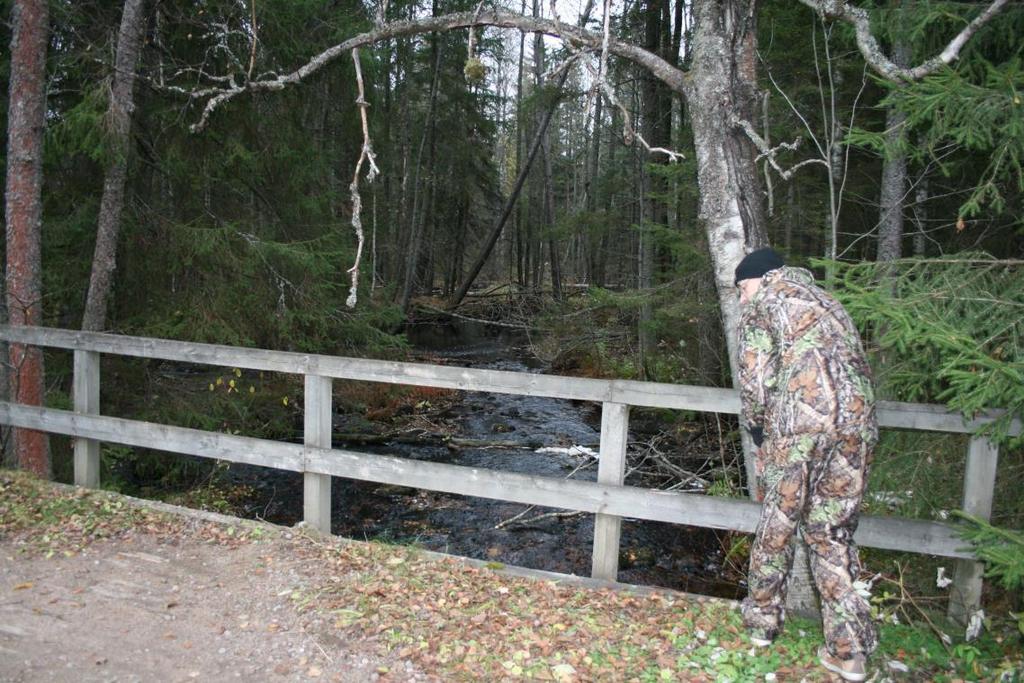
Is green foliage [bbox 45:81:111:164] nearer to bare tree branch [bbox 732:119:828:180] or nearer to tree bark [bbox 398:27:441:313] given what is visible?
bare tree branch [bbox 732:119:828:180]

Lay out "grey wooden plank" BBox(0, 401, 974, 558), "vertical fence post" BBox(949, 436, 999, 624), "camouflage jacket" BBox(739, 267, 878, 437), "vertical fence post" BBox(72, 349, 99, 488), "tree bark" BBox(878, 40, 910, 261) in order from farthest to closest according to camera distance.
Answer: "tree bark" BBox(878, 40, 910, 261)
"vertical fence post" BBox(72, 349, 99, 488)
"grey wooden plank" BBox(0, 401, 974, 558)
"vertical fence post" BBox(949, 436, 999, 624)
"camouflage jacket" BBox(739, 267, 878, 437)

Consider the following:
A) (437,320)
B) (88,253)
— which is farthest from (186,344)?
(437,320)

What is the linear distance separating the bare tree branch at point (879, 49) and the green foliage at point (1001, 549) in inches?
87.6

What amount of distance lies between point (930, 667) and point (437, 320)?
22.8 metres

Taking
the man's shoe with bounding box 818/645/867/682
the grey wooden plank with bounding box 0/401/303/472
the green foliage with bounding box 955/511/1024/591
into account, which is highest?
the green foliage with bounding box 955/511/1024/591

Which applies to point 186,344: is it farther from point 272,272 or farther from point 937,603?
point 937,603

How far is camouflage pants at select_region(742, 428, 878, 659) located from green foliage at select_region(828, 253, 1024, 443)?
505 millimetres

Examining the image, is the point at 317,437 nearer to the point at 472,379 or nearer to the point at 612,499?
the point at 472,379

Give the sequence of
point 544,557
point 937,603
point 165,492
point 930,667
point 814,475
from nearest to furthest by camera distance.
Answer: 1. point 814,475
2. point 930,667
3. point 937,603
4. point 544,557
5. point 165,492

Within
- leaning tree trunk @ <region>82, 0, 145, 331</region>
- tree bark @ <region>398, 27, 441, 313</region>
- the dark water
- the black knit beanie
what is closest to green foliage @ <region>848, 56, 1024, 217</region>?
the black knit beanie

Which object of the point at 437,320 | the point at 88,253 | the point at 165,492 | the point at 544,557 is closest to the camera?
the point at 544,557

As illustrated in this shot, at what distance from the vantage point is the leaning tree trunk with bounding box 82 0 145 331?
697 centimetres

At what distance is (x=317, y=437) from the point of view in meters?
5.07

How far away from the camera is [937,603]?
174 inches
